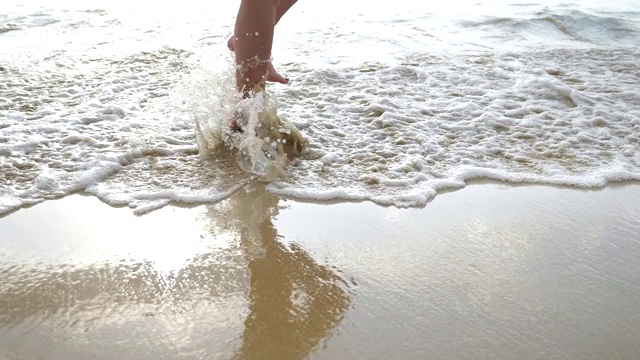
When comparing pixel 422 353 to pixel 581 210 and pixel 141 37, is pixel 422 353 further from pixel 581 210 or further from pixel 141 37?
pixel 141 37

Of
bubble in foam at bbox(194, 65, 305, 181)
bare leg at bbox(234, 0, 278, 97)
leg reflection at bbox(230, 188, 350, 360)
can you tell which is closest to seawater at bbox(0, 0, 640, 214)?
bubble in foam at bbox(194, 65, 305, 181)

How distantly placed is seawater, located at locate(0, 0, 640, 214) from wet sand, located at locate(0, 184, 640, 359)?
19 cm

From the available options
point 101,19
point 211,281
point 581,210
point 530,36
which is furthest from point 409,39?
point 211,281

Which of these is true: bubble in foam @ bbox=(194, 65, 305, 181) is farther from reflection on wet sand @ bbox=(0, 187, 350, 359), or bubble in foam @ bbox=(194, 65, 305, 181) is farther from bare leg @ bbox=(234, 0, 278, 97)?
reflection on wet sand @ bbox=(0, 187, 350, 359)

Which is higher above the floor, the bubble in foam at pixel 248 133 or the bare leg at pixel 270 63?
the bare leg at pixel 270 63

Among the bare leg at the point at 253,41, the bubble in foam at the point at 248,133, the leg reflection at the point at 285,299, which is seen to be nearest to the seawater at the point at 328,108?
the bubble in foam at the point at 248,133

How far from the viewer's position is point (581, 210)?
8.03 feet

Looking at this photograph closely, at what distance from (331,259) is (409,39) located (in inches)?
143

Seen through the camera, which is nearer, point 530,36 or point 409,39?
point 409,39

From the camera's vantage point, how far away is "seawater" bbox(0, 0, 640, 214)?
268cm

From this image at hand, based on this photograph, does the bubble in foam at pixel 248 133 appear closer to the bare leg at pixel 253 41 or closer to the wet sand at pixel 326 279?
the bare leg at pixel 253 41

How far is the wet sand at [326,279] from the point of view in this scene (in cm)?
163

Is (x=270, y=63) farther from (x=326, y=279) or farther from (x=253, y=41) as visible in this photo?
(x=326, y=279)

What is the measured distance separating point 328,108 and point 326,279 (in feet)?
5.59
